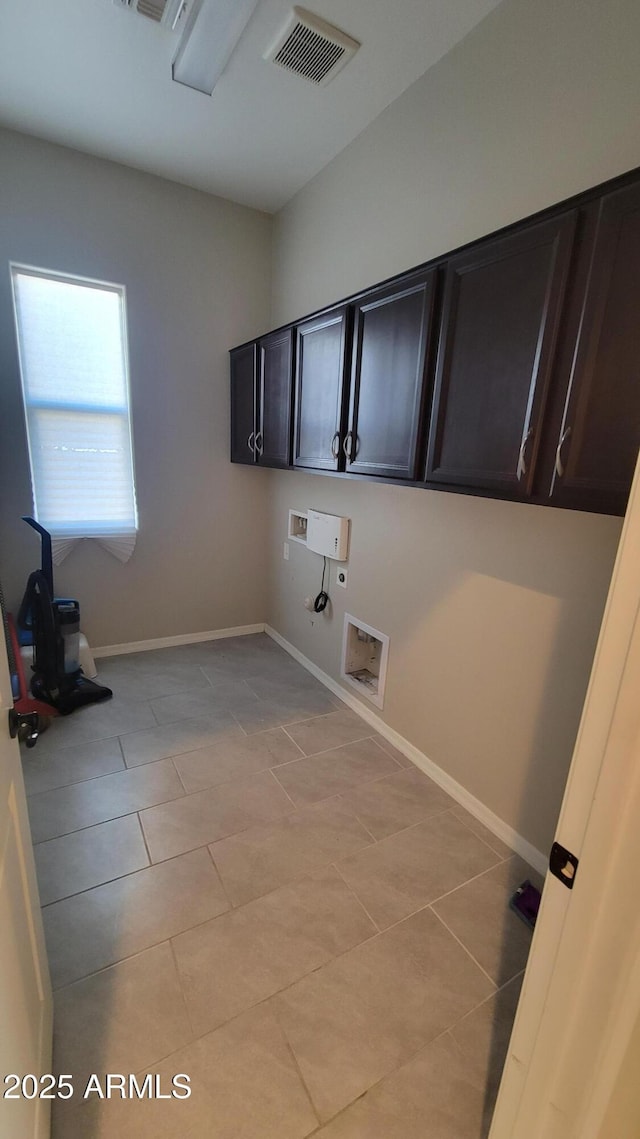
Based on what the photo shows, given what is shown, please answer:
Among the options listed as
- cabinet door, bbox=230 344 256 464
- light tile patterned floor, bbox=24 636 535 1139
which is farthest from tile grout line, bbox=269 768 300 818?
cabinet door, bbox=230 344 256 464

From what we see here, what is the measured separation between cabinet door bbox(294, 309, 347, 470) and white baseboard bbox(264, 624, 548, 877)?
1438mm

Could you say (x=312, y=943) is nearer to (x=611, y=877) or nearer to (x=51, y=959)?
(x=51, y=959)

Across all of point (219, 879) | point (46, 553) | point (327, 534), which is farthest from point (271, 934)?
point (46, 553)

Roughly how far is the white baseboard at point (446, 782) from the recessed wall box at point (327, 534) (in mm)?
849

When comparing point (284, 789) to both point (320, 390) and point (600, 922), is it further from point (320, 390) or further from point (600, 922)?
point (320, 390)

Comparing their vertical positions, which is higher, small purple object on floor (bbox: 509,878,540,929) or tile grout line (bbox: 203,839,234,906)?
small purple object on floor (bbox: 509,878,540,929)

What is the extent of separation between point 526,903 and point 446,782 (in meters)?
0.62

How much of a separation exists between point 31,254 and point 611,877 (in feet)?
12.0

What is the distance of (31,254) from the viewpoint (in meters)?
2.64

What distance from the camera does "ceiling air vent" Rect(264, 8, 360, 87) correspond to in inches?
70.2

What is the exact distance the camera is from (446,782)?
2168mm

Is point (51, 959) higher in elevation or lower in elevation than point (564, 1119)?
lower

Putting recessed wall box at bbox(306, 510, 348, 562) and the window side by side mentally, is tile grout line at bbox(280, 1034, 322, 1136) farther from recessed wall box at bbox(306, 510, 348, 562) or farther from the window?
the window

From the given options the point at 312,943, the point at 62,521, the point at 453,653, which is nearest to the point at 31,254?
the point at 62,521
